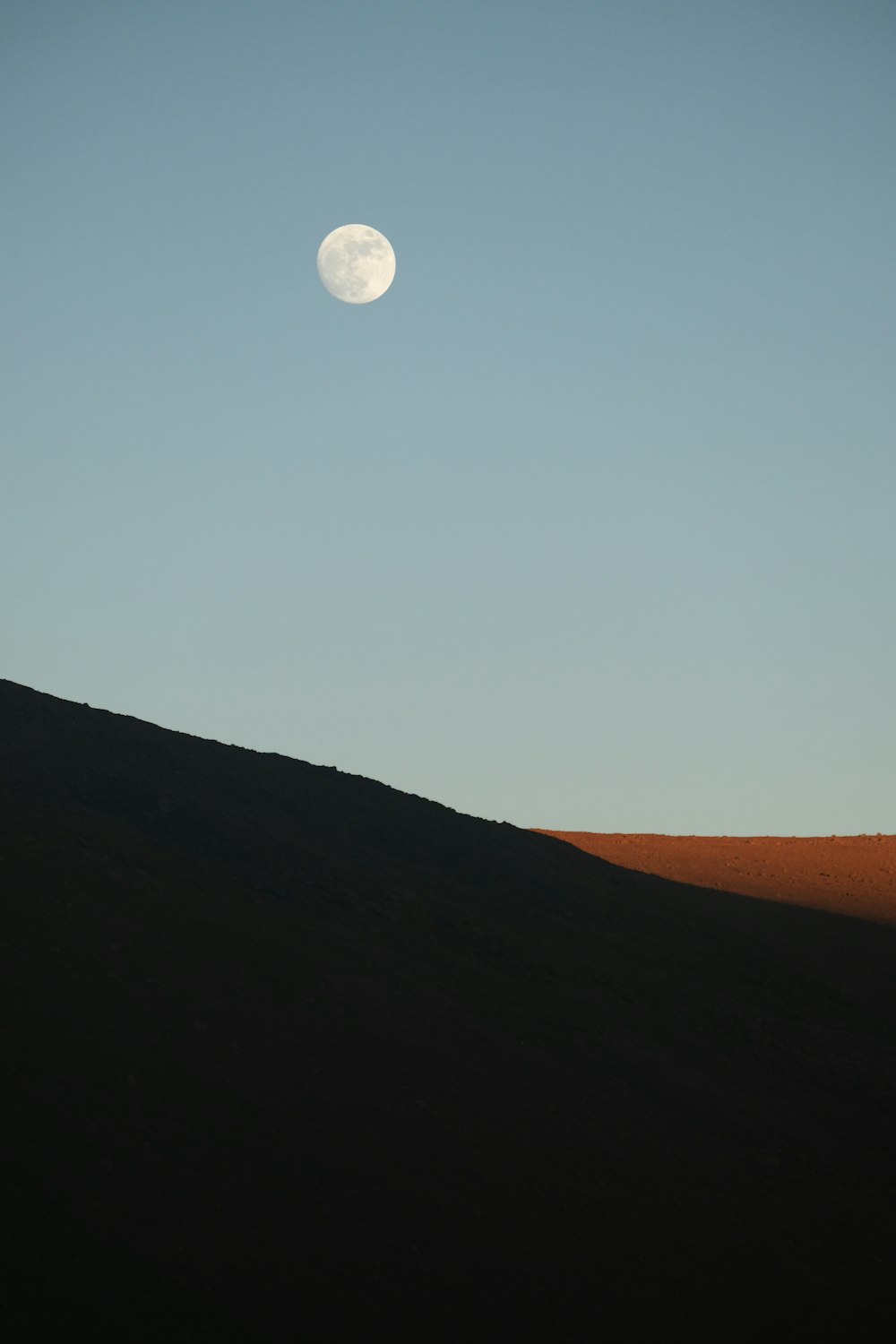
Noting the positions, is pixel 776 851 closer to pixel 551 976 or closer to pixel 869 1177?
pixel 551 976

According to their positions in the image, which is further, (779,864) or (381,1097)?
(779,864)

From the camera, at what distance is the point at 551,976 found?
2183 cm

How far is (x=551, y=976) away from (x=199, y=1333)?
A: 43.4 feet

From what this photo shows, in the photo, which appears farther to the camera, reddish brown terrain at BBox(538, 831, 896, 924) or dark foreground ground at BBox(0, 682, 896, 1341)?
reddish brown terrain at BBox(538, 831, 896, 924)

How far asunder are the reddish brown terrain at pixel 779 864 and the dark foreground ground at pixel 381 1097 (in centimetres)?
867

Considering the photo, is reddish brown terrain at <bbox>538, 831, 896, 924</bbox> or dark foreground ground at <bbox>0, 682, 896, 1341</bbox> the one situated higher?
reddish brown terrain at <bbox>538, 831, 896, 924</bbox>

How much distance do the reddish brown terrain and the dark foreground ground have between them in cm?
867

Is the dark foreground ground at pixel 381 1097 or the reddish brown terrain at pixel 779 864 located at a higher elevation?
the reddish brown terrain at pixel 779 864

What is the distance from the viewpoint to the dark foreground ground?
10570 millimetres

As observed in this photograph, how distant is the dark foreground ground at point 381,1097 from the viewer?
34.7ft

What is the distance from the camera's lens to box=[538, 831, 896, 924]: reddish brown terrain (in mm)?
36000

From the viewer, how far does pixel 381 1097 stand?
14.6 metres

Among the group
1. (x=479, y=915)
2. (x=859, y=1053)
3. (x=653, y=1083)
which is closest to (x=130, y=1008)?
(x=653, y=1083)

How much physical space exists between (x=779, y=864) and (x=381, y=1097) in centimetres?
3124
